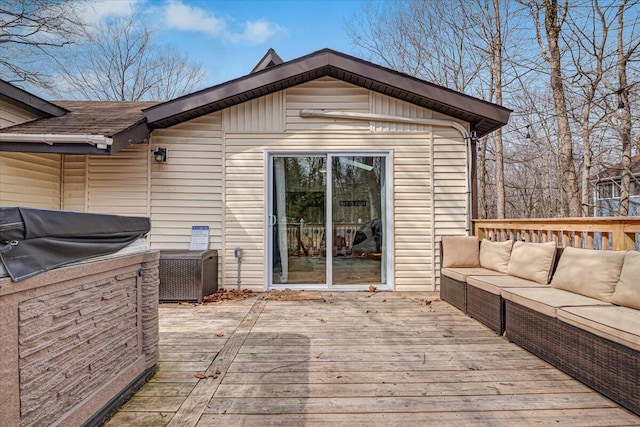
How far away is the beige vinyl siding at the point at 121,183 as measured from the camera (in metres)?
4.79

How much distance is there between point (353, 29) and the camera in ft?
41.1

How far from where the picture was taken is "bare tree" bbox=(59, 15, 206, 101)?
13302 millimetres

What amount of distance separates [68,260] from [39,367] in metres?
0.43

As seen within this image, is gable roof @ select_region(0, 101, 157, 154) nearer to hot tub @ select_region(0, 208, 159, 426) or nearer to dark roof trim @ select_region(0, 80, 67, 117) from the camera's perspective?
dark roof trim @ select_region(0, 80, 67, 117)

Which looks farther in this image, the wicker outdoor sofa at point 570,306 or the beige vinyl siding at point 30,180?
the beige vinyl siding at point 30,180

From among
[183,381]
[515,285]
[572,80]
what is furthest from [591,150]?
[183,381]

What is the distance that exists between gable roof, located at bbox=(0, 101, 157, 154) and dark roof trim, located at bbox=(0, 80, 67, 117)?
0.09 m

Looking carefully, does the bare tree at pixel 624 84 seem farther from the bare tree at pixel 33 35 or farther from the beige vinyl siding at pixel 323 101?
the bare tree at pixel 33 35

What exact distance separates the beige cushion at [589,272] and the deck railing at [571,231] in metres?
0.25

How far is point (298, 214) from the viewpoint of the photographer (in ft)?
16.3

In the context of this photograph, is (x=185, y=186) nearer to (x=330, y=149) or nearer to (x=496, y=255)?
(x=330, y=149)

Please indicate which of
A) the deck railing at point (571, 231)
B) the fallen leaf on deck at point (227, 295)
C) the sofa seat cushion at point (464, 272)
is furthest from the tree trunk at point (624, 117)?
the fallen leaf on deck at point (227, 295)

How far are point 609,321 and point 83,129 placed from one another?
5.62m

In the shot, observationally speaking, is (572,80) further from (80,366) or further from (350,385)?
(80,366)
